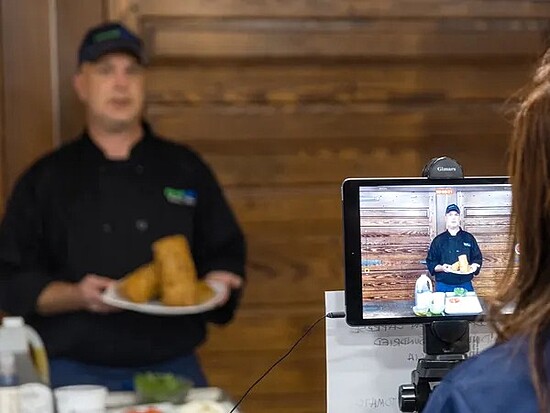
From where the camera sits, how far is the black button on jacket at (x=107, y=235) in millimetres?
2248

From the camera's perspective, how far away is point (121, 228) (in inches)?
90.6

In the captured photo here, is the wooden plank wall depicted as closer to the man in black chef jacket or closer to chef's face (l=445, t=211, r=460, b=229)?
the man in black chef jacket

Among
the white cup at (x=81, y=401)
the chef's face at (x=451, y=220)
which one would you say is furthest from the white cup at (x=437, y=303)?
the white cup at (x=81, y=401)

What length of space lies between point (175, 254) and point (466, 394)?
135 cm

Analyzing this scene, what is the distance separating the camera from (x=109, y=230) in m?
2.29

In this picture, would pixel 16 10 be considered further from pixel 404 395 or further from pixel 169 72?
pixel 404 395

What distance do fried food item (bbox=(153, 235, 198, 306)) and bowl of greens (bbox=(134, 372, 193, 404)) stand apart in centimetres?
39

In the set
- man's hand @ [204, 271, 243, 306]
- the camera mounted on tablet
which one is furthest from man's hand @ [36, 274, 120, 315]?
the camera mounted on tablet

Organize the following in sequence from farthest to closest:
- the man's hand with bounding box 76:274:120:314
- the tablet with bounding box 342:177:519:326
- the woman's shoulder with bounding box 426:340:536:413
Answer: the man's hand with bounding box 76:274:120:314 → the tablet with bounding box 342:177:519:326 → the woman's shoulder with bounding box 426:340:536:413

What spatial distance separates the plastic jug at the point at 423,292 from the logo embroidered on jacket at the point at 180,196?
89 cm

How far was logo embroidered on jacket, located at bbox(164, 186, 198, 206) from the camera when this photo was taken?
A: 2355mm

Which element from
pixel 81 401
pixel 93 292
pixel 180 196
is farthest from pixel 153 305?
pixel 81 401

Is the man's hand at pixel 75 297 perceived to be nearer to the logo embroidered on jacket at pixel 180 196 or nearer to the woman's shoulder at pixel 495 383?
the logo embroidered on jacket at pixel 180 196

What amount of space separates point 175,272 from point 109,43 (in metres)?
0.63
